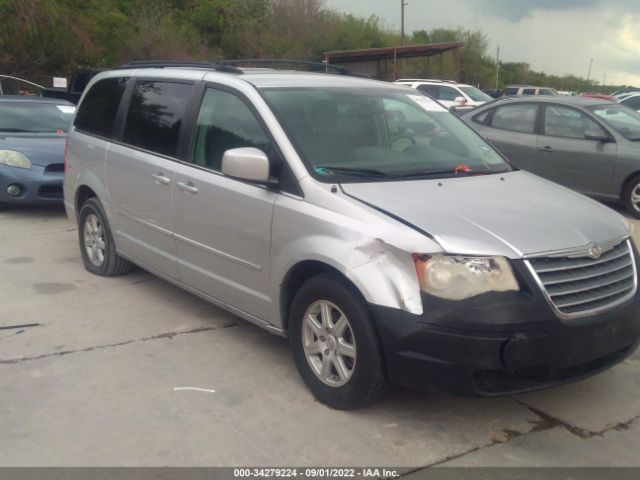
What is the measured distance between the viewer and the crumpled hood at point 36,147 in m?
Answer: 8.77

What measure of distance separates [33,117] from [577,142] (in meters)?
7.31

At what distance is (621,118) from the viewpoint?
951cm

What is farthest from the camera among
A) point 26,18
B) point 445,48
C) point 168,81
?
point 445,48

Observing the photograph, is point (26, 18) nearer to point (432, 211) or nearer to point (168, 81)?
point (168, 81)

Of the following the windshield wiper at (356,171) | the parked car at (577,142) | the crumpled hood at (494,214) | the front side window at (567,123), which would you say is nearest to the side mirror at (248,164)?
the windshield wiper at (356,171)

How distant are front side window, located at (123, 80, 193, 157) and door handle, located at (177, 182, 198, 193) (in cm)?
29

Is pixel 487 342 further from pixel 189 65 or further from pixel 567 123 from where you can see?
pixel 567 123

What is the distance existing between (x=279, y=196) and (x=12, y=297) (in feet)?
9.38

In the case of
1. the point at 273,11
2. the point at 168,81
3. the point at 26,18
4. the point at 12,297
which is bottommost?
the point at 12,297

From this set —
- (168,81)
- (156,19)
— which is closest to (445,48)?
(156,19)

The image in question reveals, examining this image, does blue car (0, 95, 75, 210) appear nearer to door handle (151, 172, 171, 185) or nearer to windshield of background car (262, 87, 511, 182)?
door handle (151, 172, 171, 185)

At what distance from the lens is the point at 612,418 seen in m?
3.79

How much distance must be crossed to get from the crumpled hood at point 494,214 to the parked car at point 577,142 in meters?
5.16

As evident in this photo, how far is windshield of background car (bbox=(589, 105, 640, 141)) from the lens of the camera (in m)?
9.16
